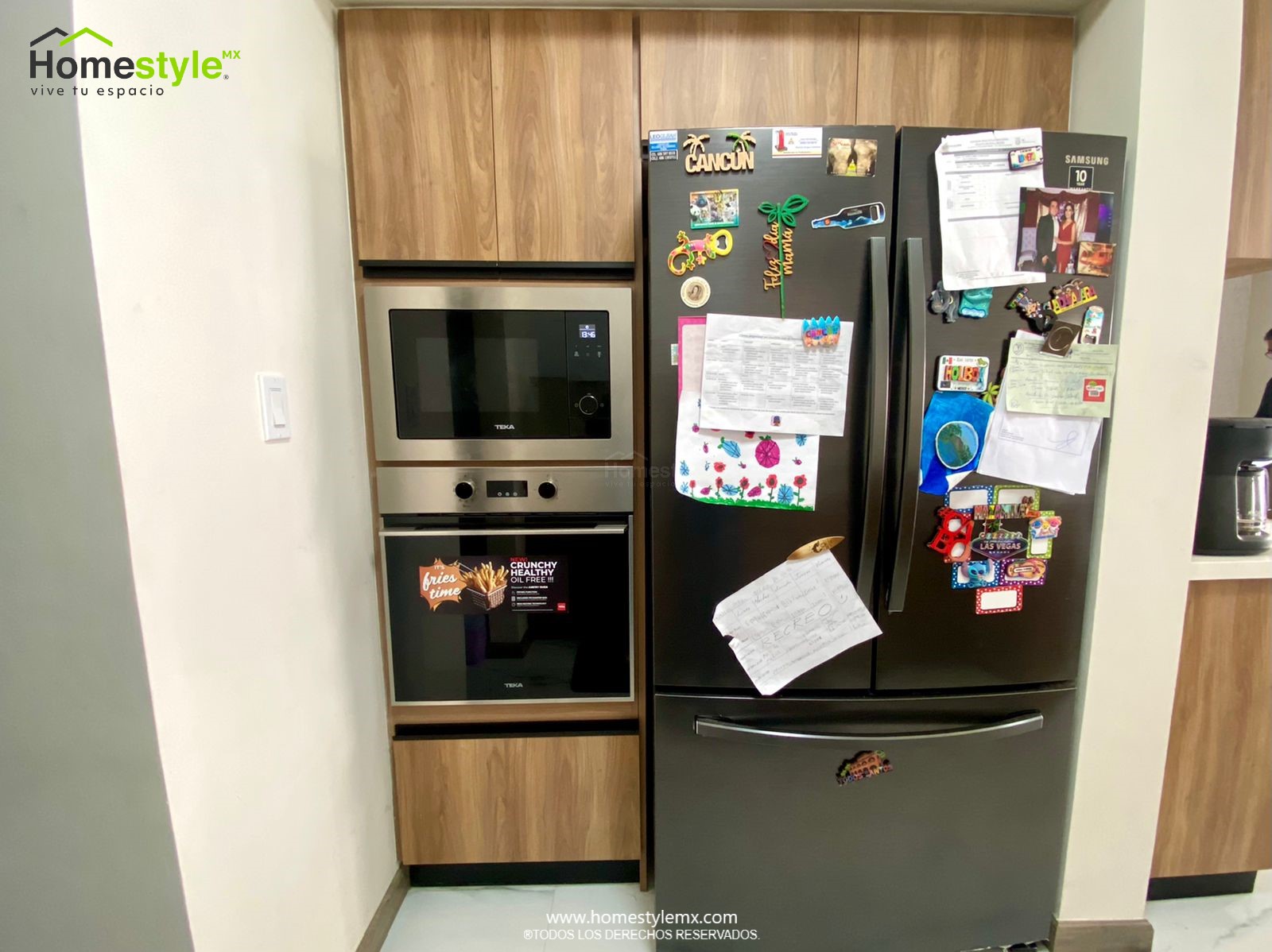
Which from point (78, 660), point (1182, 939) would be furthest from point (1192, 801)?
point (78, 660)

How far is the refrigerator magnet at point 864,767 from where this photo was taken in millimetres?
1084

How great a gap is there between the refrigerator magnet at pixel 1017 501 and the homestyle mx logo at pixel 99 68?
1568 millimetres

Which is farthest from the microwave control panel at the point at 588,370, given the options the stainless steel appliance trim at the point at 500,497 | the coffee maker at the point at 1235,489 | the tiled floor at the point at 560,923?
the coffee maker at the point at 1235,489

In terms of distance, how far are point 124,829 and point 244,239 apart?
0.94 m

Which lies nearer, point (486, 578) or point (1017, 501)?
point (1017, 501)

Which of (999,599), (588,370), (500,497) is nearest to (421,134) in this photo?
(588,370)

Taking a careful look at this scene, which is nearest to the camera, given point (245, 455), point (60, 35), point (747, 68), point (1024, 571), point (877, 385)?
point (60, 35)

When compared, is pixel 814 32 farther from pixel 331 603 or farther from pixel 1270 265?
pixel 331 603

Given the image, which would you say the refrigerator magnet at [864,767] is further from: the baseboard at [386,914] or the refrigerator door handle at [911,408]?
the baseboard at [386,914]

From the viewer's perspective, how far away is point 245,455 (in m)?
0.83

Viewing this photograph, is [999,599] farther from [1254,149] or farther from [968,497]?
[1254,149]

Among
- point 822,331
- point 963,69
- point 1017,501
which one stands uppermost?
point 963,69

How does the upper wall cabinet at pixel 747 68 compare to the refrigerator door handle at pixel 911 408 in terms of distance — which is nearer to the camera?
the refrigerator door handle at pixel 911 408

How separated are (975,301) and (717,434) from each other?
0.57m
